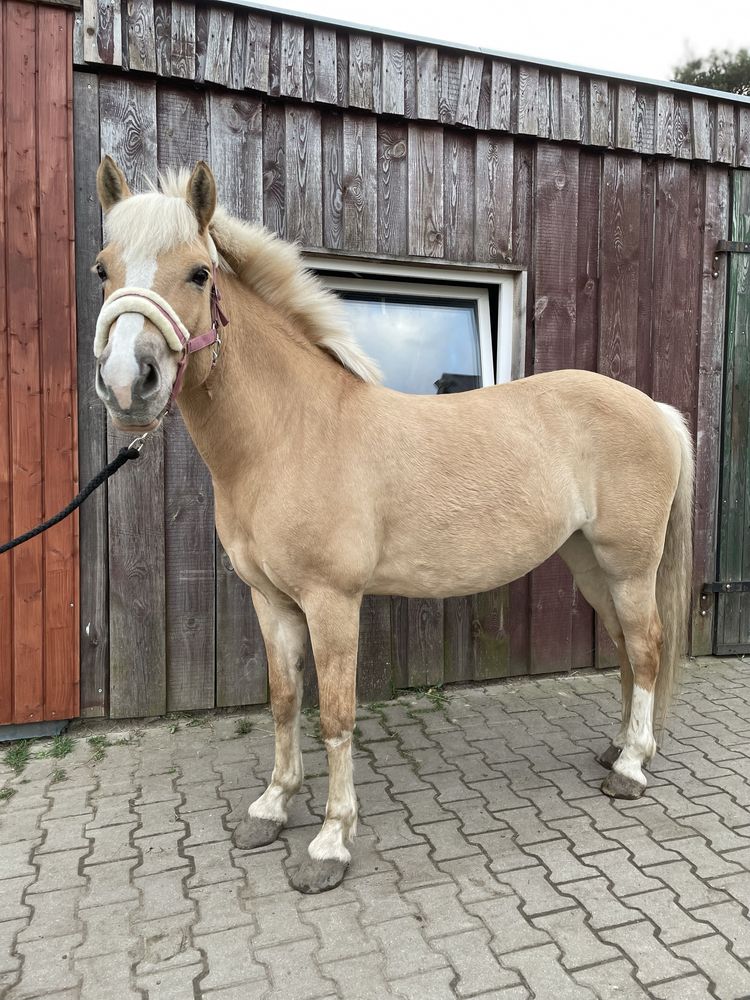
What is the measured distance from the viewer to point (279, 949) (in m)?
1.86

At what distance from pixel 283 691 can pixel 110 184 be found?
1.87 meters

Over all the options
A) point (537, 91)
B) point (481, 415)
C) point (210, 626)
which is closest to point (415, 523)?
point (481, 415)

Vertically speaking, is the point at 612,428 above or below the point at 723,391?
below

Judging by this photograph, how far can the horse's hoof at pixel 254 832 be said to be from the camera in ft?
7.79

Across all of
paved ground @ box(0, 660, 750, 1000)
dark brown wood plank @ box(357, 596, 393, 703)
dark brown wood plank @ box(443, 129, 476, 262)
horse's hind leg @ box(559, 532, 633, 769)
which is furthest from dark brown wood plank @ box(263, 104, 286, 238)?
paved ground @ box(0, 660, 750, 1000)

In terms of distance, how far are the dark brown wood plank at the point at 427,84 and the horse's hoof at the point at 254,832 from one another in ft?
11.8

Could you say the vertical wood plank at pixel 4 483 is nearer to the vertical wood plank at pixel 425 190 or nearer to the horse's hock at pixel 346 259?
the horse's hock at pixel 346 259

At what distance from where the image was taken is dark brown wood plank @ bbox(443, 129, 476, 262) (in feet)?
12.1

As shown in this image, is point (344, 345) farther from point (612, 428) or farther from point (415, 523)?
point (612, 428)

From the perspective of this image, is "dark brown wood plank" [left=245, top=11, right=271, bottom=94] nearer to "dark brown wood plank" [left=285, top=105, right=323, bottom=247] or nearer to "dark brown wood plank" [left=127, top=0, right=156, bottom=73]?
"dark brown wood plank" [left=285, top=105, right=323, bottom=247]

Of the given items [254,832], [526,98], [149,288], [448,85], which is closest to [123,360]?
[149,288]

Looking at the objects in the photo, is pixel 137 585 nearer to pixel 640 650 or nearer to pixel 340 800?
pixel 340 800

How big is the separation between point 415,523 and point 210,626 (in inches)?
64.6

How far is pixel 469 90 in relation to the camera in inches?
142
